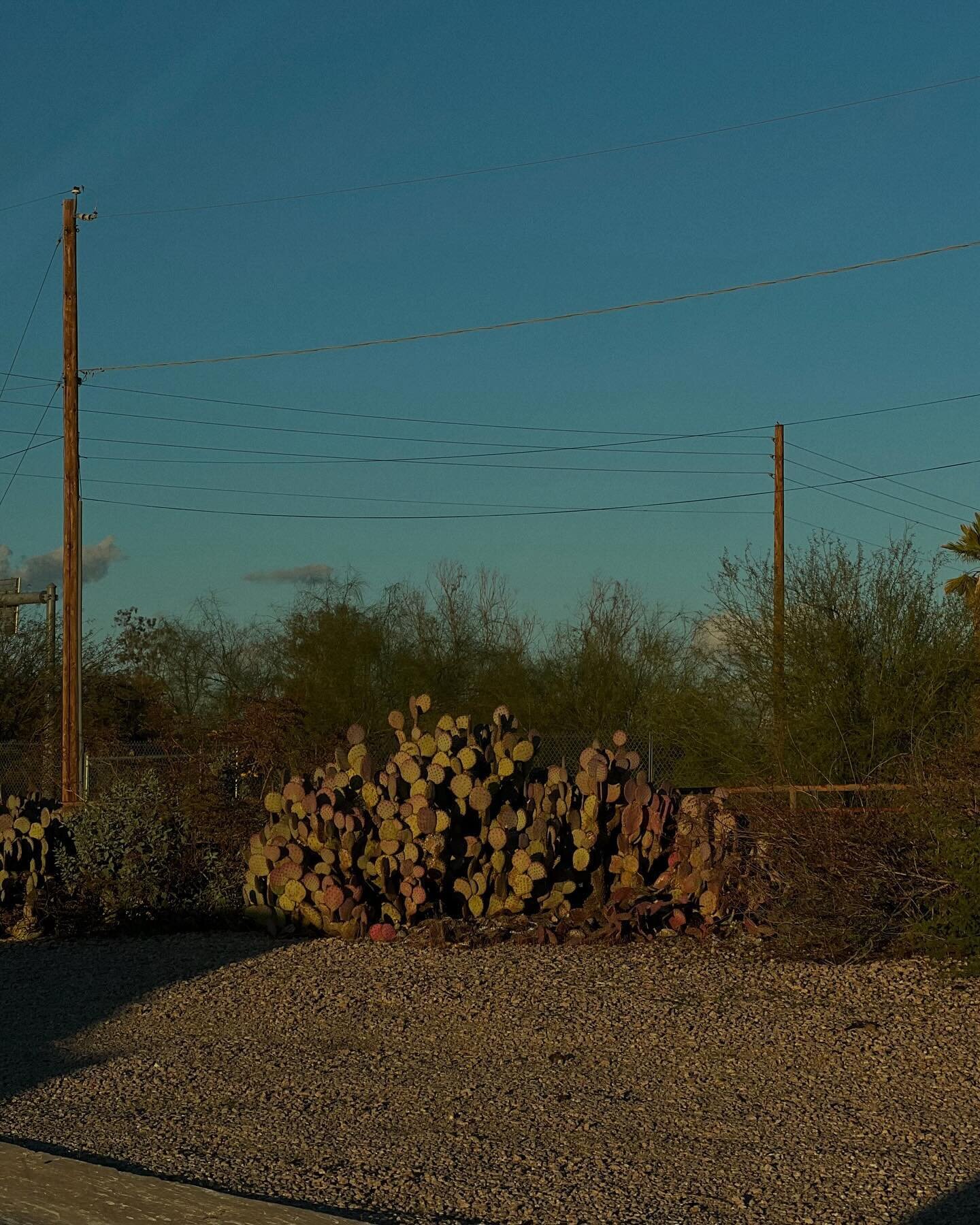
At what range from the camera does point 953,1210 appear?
499 cm

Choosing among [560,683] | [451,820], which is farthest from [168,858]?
[560,683]

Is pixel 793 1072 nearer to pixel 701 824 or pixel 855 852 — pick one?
pixel 855 852

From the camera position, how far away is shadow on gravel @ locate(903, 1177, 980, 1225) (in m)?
4.89

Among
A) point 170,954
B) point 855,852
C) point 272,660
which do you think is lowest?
point 170,954

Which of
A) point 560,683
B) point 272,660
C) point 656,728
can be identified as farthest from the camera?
point 272,660

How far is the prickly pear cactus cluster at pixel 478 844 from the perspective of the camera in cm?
1117

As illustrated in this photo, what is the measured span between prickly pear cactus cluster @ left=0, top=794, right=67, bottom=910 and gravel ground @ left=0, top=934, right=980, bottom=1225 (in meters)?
2.89

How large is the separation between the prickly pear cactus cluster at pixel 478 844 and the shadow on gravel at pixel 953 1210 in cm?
569

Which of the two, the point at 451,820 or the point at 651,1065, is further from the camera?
the point at 451,820

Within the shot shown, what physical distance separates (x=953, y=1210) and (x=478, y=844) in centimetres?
685

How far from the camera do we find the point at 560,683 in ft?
116

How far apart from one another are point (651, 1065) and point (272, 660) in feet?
110

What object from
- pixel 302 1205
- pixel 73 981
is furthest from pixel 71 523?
pixel 302 1205

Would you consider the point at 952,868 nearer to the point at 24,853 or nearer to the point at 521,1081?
the point at 521,1081
